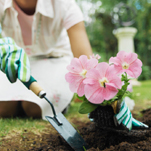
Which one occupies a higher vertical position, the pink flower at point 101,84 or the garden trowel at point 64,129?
the pink flower at point 101,84

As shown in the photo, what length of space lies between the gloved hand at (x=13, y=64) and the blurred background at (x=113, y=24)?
816cm

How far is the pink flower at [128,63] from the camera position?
0.97m

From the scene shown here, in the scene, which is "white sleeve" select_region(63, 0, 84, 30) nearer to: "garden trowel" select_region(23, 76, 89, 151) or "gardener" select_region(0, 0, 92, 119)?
"gardener" select_region(0, 0, 92, 119)

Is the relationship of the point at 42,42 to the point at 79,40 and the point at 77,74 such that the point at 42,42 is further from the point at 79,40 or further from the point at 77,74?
the point at 77,74

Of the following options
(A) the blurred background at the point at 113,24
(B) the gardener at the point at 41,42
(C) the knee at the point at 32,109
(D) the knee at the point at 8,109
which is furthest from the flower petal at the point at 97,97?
(A) the blurred background at the point at 113,24

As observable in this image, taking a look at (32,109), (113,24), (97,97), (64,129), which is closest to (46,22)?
(32,109)

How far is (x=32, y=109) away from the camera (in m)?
1.84

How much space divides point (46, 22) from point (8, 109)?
38.1 inches

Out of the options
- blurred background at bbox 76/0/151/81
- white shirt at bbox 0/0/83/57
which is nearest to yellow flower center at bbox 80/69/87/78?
white shirt at bbox 0/0/83/57

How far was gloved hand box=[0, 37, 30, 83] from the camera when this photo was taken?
1.00 m

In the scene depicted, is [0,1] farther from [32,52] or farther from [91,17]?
[91,17]

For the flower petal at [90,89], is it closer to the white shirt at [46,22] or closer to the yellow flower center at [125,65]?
the yellow flower center at [125,65]

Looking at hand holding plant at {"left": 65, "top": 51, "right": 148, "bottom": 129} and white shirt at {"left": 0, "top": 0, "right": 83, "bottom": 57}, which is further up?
white shirt at {"left": 0, "top": 0, "right": 83, "bottom": 57}

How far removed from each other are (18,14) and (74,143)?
1483 millimetres
